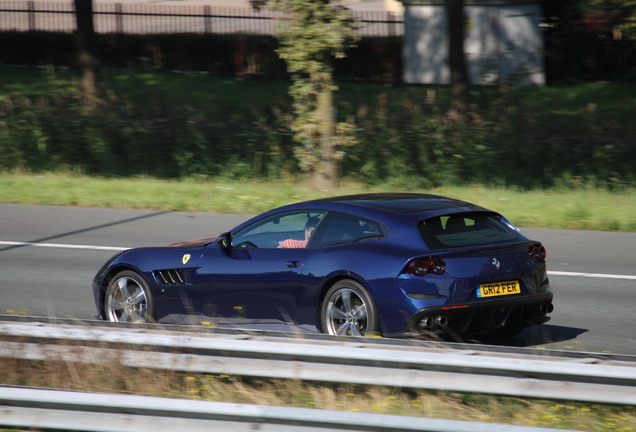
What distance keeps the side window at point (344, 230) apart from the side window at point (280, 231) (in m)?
0.16

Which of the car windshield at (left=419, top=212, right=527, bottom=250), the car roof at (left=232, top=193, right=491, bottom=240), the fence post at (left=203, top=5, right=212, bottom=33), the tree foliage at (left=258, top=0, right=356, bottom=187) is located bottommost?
Result: the car windshield at (left=419, top=212, right=527, bottom=250)

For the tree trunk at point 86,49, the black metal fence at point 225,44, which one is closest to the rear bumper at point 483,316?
the tree trunk at point 86,49

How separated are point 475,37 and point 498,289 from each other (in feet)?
77.8

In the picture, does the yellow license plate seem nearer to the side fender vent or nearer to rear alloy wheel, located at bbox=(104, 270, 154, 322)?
the side fender vent

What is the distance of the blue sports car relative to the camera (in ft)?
24.9

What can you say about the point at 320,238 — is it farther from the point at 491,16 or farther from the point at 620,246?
the point at 491,16

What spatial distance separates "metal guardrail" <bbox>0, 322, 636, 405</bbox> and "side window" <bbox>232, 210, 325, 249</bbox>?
7.45 feet

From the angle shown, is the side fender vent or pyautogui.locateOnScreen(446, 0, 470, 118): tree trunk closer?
the side fender vent

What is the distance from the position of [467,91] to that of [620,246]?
11.0 meters

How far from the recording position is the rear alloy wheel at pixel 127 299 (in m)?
9.16

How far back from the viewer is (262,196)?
58.6 ft

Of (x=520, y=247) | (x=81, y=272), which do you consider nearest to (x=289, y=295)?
(x=520, y=247)

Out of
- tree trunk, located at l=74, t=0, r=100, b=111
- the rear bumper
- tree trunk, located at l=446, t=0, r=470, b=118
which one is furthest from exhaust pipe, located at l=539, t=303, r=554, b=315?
tree trunk, located at l=74, t=0, r=100, b=111

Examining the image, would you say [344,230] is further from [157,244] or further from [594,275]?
[157,244]
